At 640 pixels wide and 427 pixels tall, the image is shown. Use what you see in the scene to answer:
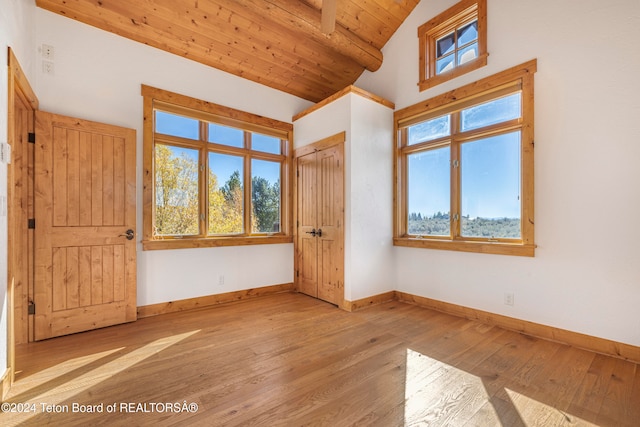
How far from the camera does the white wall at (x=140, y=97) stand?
2.88 meters

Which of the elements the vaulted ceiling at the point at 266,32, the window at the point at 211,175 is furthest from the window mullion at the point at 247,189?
the vaulted ceiling at the point at 266,32

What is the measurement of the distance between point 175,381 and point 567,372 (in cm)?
283

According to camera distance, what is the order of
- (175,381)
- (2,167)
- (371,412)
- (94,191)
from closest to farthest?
(371,412)
(2,167)
(175,381)
(94,191)

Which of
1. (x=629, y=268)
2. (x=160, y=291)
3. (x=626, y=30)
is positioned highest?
(x=626, y=30)

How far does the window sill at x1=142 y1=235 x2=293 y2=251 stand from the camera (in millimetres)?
3314

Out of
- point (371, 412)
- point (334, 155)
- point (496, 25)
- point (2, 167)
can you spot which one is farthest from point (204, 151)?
point (496, 25)

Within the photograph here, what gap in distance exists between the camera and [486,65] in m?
3.18

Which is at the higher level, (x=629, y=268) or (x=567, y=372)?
(x=629, y=268)

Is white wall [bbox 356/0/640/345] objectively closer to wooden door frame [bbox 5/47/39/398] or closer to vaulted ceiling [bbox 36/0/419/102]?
vaulted ceiling [bbox 36/0/419/102]

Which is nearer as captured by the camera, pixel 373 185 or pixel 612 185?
pixel 612 185

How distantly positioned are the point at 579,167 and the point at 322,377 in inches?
112

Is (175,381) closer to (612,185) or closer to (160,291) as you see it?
(160,291)

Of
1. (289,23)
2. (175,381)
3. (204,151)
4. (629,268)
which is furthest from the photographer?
(204,151)

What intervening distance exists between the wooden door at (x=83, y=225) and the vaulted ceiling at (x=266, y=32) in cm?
120
